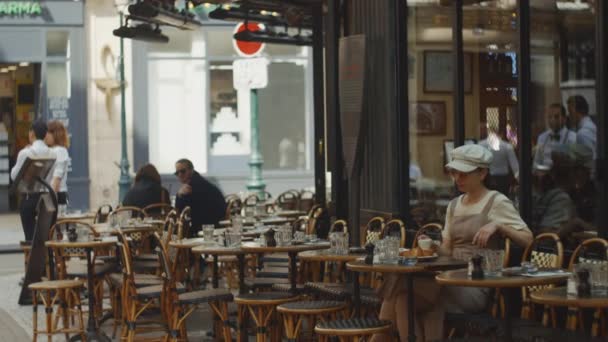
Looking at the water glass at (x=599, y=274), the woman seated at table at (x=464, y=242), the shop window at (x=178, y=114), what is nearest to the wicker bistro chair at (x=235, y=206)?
the shop window at (x=178, y=114)

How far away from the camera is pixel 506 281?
7566mm

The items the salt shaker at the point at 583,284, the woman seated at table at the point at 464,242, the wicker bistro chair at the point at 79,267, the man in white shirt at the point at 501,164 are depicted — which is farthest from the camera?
the wicker bistro chair at the point at 79,267

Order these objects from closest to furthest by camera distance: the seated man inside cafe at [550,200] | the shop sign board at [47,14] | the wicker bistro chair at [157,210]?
the seated man inside cafe at [550,200] → the wicker bistro chair at [157,210] → the shop sign board at [47,14]

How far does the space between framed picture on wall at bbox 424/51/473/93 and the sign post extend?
31.9ft

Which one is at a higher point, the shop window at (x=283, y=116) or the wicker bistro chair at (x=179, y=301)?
the shop window at (x=283, y=116)

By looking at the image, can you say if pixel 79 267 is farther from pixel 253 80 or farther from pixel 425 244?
pixel 253 80

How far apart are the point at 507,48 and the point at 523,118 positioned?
2.19 ft

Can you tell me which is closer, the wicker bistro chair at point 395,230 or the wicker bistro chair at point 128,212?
the wicker bistro chair at point 395,230

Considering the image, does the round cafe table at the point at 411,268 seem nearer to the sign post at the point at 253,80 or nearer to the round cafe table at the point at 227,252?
the round cafe table at the point at 227,252

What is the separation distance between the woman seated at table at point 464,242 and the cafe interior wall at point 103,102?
1819 cm

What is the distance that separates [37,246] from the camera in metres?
14.8

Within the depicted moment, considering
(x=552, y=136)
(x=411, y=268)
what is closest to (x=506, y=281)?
(x=411, y=268)

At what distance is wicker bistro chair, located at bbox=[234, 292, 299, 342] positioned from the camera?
10.3 meters

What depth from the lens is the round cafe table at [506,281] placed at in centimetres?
756
